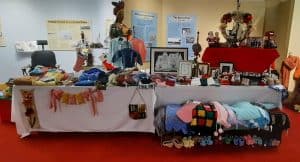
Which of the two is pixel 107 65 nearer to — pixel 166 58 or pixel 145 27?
pixel 166 58

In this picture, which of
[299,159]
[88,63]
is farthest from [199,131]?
[88,63]

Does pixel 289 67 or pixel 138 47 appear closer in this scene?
pixel 138 47

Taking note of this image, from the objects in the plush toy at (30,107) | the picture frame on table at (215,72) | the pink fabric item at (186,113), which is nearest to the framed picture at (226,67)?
the picture frame on table at (215,72)

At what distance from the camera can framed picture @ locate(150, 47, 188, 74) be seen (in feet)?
10.8

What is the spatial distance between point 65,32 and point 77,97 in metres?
3.14

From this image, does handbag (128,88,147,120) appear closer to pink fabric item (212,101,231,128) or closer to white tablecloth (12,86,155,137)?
white tablecloth (12,86,155,137)

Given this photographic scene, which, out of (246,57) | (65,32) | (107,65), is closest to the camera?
(246,57)

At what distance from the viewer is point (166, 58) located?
332cm

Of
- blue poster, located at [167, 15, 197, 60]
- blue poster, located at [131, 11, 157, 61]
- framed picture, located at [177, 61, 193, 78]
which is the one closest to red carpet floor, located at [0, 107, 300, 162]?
framed picture, located at [177, 61, 193, 78]

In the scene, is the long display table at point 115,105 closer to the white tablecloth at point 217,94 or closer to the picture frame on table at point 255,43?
the white tablecloth at point 217,94

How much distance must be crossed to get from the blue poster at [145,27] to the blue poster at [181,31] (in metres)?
0.45

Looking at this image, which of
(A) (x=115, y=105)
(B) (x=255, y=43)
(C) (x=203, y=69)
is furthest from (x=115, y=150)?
(B) (x=255, y=43)

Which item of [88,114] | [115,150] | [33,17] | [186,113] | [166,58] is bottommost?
[115,150]

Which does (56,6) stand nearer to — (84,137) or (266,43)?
(84,137)
